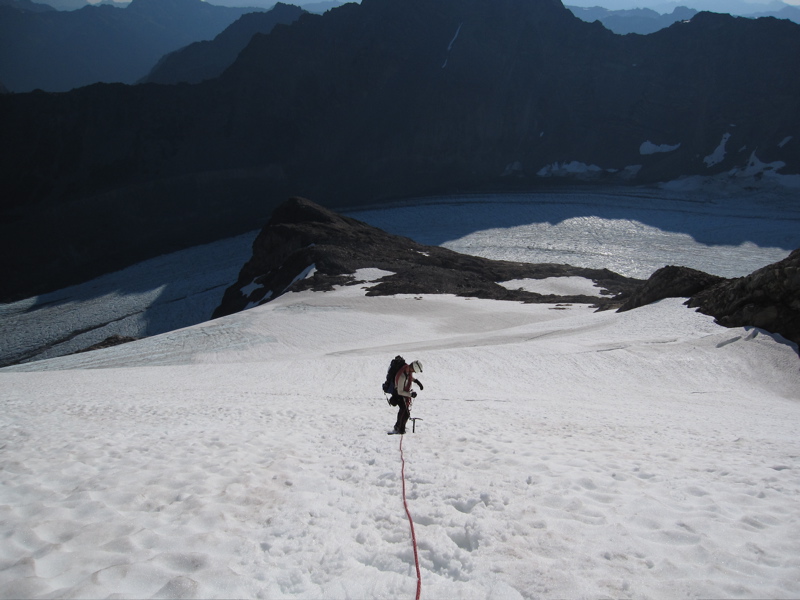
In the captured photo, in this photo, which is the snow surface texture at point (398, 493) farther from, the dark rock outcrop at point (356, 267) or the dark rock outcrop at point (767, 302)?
the dark rock outcrop at point (356, 267)

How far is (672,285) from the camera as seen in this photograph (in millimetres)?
20219

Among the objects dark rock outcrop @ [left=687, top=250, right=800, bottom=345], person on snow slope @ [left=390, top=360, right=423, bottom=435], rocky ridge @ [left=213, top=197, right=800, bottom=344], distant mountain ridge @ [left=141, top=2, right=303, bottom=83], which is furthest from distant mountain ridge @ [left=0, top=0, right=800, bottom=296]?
person on snow slope @ [left=390, top=360, right=423, bottom=435]

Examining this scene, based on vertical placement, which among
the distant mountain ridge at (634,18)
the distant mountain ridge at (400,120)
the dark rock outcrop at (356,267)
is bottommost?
the dark rock outcrop at (356,267)

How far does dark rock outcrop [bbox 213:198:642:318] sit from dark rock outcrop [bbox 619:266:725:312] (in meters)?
5.55

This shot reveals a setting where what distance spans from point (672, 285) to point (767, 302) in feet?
17.9

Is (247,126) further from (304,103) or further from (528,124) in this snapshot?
(528,124)

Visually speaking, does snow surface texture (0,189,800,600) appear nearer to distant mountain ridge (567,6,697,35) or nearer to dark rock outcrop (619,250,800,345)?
dark rock outcrop (619,250,800,345)

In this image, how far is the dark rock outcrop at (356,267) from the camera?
3061 cm

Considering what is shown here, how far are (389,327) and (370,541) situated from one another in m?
19.0

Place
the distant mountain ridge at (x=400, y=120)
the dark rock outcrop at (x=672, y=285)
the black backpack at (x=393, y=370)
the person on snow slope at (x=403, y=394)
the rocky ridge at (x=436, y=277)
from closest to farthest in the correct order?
1. the person on snow slope at (x=403, y=394)
2. the black backpack at (x=393, y=370)
3. the rocky ridge at (x=436, y=277)
4. the dark rock outcrop at (x=672, y=285)
5. the distant mountain ridge at (x=400, y=120)

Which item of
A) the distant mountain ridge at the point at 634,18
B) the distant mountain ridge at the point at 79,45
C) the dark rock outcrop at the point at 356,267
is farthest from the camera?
the distant mountain ridge at the point at 634,18

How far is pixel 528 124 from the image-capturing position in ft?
297

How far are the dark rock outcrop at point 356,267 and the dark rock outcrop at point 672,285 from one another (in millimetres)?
5545

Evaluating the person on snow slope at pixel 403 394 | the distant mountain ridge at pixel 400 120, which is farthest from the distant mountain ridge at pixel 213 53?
the person on snow slope at pixel 403 394
